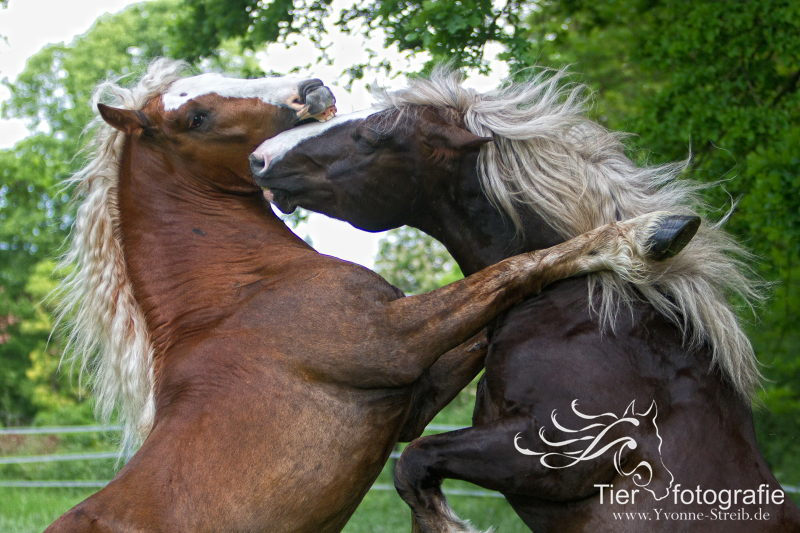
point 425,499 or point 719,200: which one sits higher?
point 425,499

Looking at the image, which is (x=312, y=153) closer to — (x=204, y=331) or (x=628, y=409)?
(x=204, y=331)

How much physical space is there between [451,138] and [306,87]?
791 mm

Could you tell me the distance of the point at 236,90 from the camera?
132 inches

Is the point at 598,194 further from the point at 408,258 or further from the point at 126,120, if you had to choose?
the point at 408,258

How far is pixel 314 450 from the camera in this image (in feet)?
9.12

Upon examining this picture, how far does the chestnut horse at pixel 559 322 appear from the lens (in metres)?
2.64

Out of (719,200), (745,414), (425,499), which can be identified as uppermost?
(745,414)

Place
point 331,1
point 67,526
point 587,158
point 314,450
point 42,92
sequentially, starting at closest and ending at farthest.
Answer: point 67,526, point 314,450, point 587,158, point 331,1, point 42,92

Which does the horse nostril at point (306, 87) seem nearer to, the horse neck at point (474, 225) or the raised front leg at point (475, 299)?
the horse neck at point (474, 225)

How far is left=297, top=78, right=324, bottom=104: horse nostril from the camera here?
3.31 m

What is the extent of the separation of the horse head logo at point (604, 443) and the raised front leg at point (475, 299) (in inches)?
18.3

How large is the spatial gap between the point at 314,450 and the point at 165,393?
68 centimetres

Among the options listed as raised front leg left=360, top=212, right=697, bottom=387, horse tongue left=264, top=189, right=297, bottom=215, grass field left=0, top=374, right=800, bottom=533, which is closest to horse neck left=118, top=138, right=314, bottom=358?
horse tongue left=264, top=189, right=297, bottom=215

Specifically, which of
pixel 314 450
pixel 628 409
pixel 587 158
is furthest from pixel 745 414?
pixel 314 450
